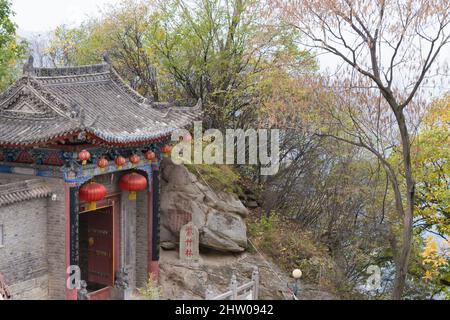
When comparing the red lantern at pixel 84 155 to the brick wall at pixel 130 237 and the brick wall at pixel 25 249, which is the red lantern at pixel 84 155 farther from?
the brick wall at pixel 130 237

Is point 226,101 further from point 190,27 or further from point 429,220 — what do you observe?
point 429,220

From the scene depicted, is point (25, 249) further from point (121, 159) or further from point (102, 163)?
point (121, 159)

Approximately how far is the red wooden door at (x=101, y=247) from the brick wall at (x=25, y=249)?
1.95 meters

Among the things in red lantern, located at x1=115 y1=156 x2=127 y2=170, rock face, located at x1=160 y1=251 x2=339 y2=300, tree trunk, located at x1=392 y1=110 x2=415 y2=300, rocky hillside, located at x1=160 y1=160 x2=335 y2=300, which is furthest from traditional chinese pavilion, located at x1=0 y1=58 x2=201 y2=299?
tree trunk, located at x1=392 y1=110 x2=415 y2=300

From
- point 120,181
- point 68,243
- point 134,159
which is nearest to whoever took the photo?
point 68,243

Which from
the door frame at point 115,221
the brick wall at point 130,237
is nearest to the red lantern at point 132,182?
the door frame at point 115,221

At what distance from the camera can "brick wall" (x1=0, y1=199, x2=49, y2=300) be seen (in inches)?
413

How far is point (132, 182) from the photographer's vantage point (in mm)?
12688

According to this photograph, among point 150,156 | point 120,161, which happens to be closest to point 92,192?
point 120,161

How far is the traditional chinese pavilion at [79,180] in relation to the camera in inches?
421

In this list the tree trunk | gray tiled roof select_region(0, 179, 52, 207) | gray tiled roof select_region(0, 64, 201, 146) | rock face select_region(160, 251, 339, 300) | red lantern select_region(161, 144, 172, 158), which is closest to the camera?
gray tiled roof select_region(0, 179, 52, 207)

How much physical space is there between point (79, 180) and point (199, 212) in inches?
145

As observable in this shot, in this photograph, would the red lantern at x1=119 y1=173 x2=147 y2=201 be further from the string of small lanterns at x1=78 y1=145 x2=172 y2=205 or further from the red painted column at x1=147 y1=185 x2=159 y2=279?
the red painted column at x1=147 y1=185 x2=159 y2=279

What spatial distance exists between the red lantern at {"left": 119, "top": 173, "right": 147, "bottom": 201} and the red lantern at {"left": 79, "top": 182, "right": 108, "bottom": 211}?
34.7 inches
